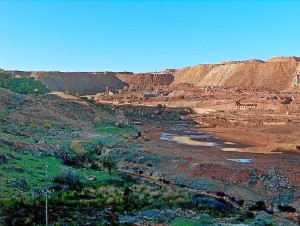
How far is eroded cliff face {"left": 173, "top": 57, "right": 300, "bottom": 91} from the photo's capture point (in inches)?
5723

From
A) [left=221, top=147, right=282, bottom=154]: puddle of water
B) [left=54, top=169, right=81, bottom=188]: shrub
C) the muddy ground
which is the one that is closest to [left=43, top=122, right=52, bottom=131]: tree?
the muddy ground

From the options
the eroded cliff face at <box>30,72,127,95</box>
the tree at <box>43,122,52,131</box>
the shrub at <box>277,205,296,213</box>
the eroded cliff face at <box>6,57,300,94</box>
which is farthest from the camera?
the eroded cliff face at <box>30,72,127,95</box>

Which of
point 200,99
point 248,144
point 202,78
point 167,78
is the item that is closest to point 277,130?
point 248,144

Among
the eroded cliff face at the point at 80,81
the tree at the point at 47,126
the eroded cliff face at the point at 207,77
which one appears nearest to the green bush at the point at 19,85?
the tree at the point at 47,126

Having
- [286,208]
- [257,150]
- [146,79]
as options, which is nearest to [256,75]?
[146,79]

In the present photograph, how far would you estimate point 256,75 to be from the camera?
153250 millimetres

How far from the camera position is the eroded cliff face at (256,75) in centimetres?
14538

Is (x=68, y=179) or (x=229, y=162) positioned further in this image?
(x=229, y=162)

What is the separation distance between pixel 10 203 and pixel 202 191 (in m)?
12.8

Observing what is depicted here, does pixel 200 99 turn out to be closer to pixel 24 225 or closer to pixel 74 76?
pixel 74 76

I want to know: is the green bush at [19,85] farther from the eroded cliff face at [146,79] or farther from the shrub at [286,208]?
the eroded cliff face at [146,79]

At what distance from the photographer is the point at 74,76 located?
172 meters

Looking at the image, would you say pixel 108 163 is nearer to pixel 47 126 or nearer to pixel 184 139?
pixel 47 126

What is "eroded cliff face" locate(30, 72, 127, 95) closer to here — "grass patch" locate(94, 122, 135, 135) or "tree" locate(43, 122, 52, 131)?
"grass patch" locate(94, 122, 135, 135)
